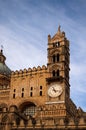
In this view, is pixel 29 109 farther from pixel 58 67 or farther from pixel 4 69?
pixel 4 69

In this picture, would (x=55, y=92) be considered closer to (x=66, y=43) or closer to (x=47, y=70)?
(x=47, y=70)

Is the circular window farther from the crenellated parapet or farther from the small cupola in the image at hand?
the small cupola

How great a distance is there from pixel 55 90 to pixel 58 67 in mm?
5036

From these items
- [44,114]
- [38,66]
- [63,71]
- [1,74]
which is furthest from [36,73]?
[1,74]

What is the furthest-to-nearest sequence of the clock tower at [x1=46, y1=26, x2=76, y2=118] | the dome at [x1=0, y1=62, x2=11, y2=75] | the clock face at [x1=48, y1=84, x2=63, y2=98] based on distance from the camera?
the dome at [x1=0, y1=62, x2=11, y2=75] < the clock face at [x1=48, y1=84, x2=63, y2=98] < the clock tower at [x1=46, y1=26, x2=76, y2=118]

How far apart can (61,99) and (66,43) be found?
1356 cm

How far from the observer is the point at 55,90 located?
202ft

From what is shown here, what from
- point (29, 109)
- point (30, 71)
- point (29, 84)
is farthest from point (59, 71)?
point (29, 109)

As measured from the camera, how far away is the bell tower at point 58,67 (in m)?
61.4

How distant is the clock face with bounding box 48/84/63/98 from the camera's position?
61322 millimetres

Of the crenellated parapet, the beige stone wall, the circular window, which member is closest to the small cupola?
the crenellated parapet

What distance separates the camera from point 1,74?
80.7 meters

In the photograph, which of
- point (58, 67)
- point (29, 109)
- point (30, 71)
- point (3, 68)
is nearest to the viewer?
point (58, 67)

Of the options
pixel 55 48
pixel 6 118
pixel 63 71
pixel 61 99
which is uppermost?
pixel 55 48
